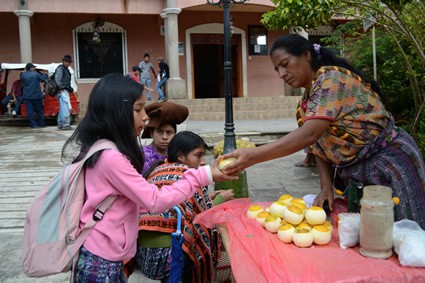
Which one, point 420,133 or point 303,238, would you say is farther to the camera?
point 420,133

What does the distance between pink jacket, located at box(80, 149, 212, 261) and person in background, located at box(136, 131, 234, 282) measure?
41 centimetres

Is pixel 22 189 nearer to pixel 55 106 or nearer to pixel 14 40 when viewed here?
pixel 55 106

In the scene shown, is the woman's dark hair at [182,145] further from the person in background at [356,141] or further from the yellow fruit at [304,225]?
the yellow fruit at [304,225]

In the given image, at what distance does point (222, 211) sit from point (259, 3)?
42.3ft

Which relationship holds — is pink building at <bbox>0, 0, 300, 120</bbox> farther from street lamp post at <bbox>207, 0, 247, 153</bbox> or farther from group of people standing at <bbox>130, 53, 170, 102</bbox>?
street lamp post at <bbox>207, 0, 247, 153</bbox>

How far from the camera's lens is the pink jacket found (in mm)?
1772

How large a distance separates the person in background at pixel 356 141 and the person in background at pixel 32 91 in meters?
10.0

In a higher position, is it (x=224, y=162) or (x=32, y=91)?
(x=32, y=91)

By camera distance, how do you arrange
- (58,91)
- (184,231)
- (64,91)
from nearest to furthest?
(184,231) < (64,91) < (58,91)

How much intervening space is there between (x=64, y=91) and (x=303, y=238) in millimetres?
10124

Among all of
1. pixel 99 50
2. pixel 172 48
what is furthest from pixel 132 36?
pixel 172 48

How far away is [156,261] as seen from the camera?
7.50 ft

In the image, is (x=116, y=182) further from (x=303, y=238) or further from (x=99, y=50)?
(x=99, y=50)

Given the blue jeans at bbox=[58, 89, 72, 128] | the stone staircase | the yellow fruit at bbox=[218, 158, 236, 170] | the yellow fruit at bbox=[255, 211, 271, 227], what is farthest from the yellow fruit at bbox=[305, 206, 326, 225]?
the stone staircase
